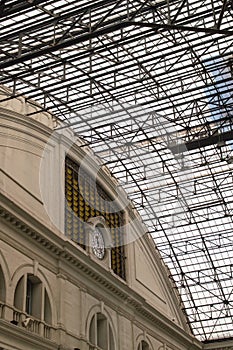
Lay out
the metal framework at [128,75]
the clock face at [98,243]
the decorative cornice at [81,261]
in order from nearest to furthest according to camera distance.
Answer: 1. the decorative cornice at [81,261]
2. the metal framework at [128,75]
3. the clock face at [98,243]

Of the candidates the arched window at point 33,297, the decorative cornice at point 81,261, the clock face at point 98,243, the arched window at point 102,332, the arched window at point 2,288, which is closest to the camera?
the arched window at point 2,288

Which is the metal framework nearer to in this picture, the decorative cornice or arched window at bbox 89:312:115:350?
the decorative cornice

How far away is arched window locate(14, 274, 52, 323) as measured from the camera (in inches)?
1332

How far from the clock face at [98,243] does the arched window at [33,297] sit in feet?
28.4

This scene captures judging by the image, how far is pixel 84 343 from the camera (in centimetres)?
3916

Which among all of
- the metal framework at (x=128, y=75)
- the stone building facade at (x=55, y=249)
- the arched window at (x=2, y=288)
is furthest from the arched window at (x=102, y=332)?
the metal framework at (x=128, y=75)

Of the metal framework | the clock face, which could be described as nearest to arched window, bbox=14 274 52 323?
the clock face

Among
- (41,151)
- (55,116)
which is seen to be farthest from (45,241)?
(55,116)

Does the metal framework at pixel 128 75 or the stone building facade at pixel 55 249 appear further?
the metal framework at pixel 128 75

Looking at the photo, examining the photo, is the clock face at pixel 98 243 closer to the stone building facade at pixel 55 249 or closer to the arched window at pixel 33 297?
the stone building facade at pixel 55 249

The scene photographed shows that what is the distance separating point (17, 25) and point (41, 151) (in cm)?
883

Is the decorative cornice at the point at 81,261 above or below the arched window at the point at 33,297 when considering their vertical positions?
above

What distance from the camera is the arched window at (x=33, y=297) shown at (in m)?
33.8

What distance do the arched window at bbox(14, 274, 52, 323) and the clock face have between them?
8.65 metres
